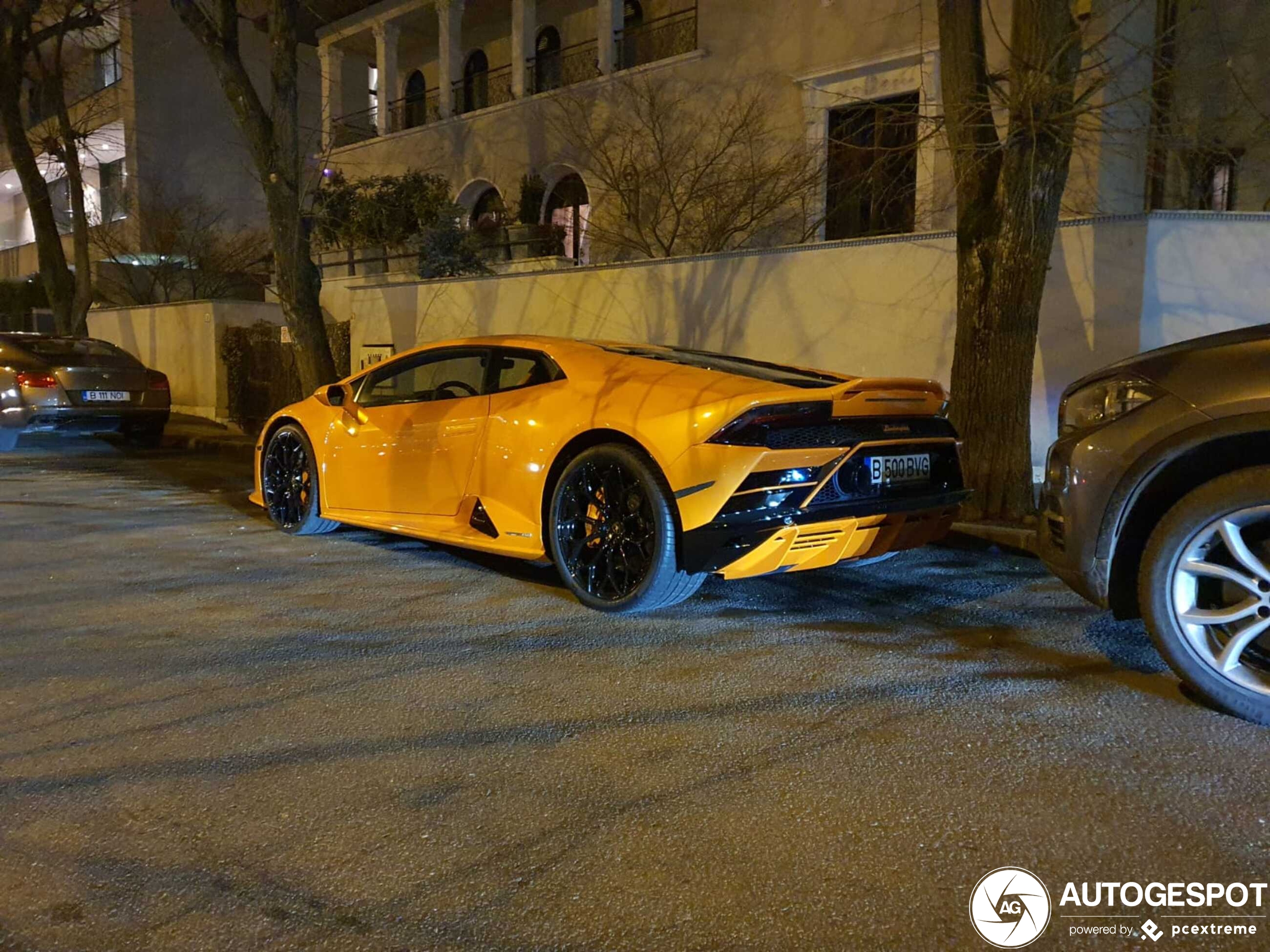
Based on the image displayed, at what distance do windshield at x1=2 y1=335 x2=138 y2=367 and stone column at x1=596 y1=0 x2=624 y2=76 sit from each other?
894cm

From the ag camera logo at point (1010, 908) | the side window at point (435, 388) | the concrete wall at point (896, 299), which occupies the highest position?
the concrete wall at point (896, 299)

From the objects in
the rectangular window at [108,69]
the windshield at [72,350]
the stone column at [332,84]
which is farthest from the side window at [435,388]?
the rectangular window at [108,69]

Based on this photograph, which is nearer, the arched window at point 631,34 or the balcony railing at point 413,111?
the arched window at point 631,34

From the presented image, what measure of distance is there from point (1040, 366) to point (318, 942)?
7170mm

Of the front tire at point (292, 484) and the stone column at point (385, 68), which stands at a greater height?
the stone column at point (385, 68)

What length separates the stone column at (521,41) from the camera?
18.0 meters

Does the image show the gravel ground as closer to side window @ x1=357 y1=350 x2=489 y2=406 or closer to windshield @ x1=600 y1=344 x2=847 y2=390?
windshield @ x1=600 y1=344 x2=847 y2=390

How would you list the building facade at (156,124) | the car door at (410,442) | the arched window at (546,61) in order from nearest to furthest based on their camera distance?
the car door at (410,442) < the arched window at (546,61) < the building facade at (156,124)

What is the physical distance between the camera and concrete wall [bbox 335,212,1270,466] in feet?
23.5

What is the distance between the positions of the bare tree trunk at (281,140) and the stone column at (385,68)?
9.47 meters

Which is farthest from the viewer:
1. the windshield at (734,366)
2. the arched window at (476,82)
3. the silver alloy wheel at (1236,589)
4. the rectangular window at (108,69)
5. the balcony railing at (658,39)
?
the rectangular window at (108,69)

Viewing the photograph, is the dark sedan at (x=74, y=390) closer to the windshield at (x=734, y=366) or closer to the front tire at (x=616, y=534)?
the windshield at (x=734, y=366)

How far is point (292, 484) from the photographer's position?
274 inches

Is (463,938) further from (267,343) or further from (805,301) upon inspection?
(267,343)
